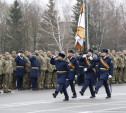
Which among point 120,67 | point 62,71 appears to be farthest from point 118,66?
point 62,71

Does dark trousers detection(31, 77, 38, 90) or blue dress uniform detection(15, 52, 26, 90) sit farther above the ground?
blue dress uniform detection(15, 52, 26, 90)

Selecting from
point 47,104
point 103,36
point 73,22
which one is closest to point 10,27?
point 73,22

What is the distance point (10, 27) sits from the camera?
60188 mm

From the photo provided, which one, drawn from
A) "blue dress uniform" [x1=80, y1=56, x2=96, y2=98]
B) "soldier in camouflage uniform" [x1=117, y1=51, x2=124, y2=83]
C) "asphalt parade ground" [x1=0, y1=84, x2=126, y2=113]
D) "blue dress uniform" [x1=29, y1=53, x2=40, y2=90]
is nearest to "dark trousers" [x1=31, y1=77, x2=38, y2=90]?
"blue dress uniform" [x1=29, y1=53, x2=40, y2=90]

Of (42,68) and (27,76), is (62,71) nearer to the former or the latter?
(42,68)

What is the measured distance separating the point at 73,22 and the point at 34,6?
11.5m

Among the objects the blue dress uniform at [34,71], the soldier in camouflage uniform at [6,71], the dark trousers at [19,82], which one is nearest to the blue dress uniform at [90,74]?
the soldier in camouflage uniform at [6,71]

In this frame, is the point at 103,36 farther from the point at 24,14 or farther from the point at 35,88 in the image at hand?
the point at 35,88

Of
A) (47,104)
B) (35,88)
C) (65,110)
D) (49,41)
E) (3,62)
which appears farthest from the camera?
(49,41)

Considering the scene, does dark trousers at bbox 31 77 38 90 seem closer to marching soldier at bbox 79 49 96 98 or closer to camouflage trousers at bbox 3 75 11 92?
camouflage trousers at bbox 3 75 11 92

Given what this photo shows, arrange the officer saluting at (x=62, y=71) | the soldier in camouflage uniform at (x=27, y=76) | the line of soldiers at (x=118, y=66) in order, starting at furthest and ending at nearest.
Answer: the line of soldiers at (x=118, y=66), the soldier in camouflage uniform at (x=27, y=76), the officer saluting at (x=62, y=71)

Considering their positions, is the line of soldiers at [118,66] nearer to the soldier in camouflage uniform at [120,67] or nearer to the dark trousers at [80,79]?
the soldier in camouflage uniform at [120,67]

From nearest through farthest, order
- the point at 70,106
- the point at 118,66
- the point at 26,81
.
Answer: the point at 70,106, the point at 26,81, the point at 118,66

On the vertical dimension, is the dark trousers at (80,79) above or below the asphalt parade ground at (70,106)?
above
